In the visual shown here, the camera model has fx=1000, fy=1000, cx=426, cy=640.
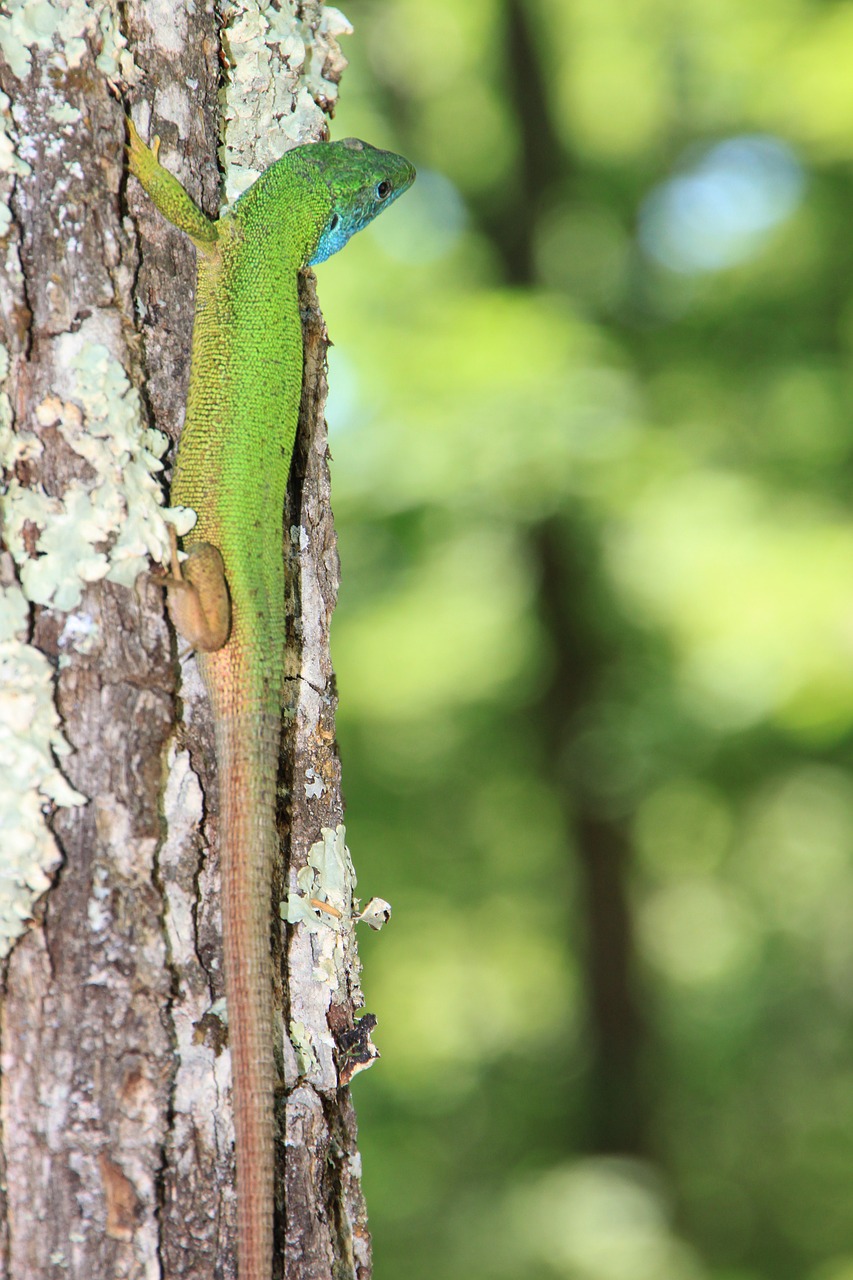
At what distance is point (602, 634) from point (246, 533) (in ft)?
28.6

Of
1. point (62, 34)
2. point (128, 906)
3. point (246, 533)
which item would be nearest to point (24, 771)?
point (128, 906)

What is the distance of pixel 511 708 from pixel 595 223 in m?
5.17

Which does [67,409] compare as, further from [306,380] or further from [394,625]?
[394,625]

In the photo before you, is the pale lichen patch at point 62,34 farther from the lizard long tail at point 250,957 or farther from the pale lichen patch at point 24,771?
the lizard long tail at point 250,957

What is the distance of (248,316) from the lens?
227 cm

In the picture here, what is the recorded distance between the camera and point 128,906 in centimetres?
173

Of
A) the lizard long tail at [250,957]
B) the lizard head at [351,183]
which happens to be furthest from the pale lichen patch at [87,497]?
the lizard head at [351,183]

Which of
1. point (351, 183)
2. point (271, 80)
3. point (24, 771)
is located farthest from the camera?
point (351, 183)

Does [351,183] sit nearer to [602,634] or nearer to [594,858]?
[602,634]

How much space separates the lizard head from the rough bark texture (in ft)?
1.78

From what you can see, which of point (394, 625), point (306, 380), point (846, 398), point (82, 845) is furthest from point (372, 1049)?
point (394, 625)

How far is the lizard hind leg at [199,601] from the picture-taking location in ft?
6.20

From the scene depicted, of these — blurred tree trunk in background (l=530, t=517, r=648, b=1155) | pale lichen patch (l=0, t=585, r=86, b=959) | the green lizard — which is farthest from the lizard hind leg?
blurred tree trunk in background (l=530, t=517, r=648, b=1155)

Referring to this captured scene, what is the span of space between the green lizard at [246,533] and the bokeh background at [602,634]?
15.2 ft
